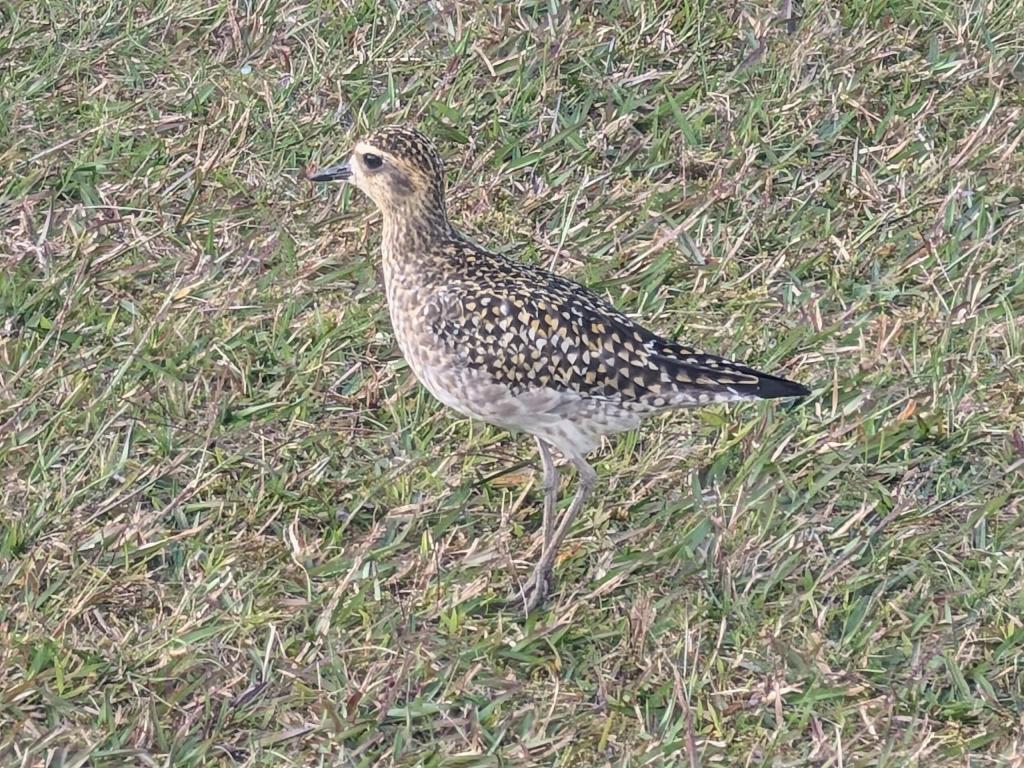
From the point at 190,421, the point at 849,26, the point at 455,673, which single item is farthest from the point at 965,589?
the point at 849,26

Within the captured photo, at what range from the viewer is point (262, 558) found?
20.5ft

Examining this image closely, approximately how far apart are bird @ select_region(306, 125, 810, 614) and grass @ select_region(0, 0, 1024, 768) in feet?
1.40

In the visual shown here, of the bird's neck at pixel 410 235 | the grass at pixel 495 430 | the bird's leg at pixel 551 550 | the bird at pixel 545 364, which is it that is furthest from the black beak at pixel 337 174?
the bird's leg at pixel 551 550

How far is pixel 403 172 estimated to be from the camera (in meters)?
6.39

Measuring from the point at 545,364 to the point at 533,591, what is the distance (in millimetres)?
731

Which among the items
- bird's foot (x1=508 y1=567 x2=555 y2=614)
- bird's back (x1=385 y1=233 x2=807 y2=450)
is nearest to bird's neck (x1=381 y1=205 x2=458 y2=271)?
bird's back (x1=385 y1=233 x2=807 y2=450)

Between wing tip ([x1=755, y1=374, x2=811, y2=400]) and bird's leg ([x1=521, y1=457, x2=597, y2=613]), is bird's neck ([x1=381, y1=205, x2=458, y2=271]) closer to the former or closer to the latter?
A: bird's leg ([x1=521, y1=457, x2=597, y2=613])

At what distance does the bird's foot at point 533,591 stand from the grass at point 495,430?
0.21 ft

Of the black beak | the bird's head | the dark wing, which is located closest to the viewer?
the dark wing

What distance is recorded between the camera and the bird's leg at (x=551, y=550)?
609 cm

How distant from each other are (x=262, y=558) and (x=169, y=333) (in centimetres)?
130

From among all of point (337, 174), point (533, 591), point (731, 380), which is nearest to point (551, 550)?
point (533, 591)

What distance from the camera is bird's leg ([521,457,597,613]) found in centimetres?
609

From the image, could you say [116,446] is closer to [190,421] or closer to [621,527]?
[190,421]
